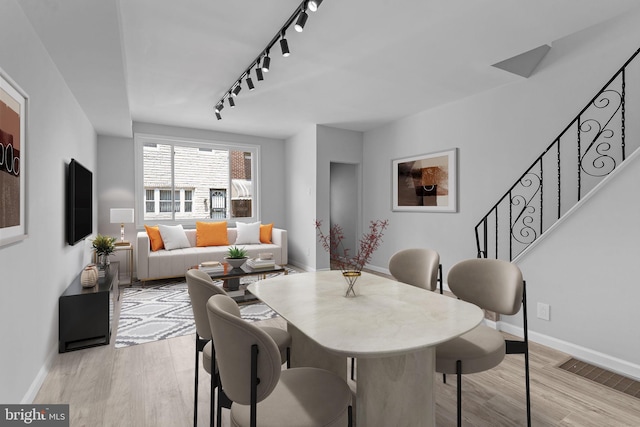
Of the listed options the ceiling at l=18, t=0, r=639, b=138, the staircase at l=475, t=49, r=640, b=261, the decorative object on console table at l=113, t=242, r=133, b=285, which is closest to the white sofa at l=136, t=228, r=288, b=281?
the decorative object on console table at l=113, t=242, r=133, b=285

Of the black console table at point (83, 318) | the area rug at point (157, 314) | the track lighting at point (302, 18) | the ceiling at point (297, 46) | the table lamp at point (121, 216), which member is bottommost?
the area rug at point (157, 314)

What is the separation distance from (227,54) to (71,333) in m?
2.78

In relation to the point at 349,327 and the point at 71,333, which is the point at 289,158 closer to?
the point at 71,333

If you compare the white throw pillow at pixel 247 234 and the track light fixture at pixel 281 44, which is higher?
the track light fixture at pixel 281 44

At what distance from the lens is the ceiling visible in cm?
232

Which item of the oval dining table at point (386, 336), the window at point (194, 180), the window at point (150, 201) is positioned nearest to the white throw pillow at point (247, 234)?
the window at point (194, 180)

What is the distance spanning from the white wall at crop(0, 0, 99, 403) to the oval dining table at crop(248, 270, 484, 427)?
4.72 ft

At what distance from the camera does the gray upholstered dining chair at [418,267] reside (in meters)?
2.32

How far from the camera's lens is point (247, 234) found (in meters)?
5.96

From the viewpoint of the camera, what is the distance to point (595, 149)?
10.6ft

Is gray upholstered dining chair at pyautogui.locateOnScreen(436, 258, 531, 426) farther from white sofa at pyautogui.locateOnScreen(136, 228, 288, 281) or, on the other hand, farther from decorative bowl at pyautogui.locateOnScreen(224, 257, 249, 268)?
white sofa at pyautogui.locateOnScreen(136, 228, 288, 281)

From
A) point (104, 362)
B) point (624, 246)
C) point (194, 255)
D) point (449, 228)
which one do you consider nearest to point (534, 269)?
point (624, 246)

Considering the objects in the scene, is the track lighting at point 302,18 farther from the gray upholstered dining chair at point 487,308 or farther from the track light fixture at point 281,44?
the gray upholstered dining chair at point 487,308

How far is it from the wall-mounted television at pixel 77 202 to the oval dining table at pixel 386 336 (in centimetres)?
258
